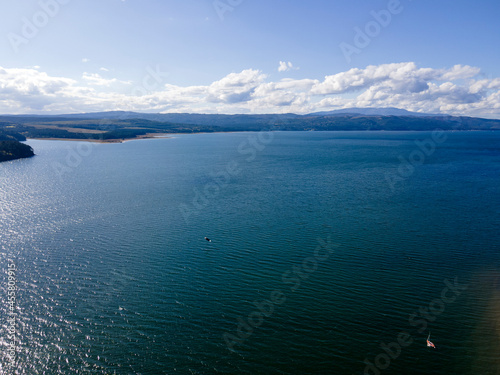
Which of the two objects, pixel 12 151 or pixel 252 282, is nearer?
pixel 252 282

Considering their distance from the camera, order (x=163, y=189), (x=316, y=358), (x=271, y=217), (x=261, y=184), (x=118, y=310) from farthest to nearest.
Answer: (x=261, y=184), (x=163, y=189), (x=271, y=217), (x=118, y=310), (x=316, y=358)

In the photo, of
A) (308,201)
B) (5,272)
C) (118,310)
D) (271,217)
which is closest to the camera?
(118,310)

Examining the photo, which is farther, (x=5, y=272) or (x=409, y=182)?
(x=409, y=182)

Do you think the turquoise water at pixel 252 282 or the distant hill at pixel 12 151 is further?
the distant hill at pixel 12 151

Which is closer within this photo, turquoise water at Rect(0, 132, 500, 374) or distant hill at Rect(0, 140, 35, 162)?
→ turquoise water at Rect(0, 132, 500, 374)

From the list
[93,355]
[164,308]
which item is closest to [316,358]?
[164,308]

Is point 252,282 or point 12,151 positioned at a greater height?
point 252,282

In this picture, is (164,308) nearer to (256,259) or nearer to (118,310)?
(118,310)
